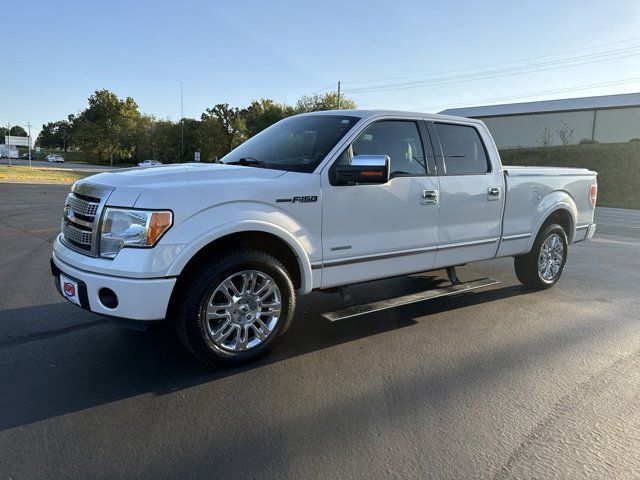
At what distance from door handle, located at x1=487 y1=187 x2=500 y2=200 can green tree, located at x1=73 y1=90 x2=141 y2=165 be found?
75106 millimetres

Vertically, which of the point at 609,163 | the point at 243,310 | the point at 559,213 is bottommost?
the point at 243,310

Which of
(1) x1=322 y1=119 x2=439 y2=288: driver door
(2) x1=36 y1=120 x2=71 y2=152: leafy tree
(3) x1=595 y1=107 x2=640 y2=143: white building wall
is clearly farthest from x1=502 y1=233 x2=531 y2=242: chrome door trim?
(2) x1=36 y1=120 x2=71 y2=152: leafy tree

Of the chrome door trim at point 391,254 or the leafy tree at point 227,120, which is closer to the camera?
the chrome door trim at point 391,254

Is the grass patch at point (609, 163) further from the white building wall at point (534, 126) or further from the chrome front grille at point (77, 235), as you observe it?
the chrome front grille at point (77, 235)

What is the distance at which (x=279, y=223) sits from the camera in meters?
3.74

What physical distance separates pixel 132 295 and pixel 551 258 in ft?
16.7

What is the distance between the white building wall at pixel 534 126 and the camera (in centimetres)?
5050

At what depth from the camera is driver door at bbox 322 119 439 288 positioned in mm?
4090

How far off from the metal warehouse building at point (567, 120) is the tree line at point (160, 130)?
1890 cm

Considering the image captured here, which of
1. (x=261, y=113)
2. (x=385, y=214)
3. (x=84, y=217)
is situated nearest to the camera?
(x=84, y=217)

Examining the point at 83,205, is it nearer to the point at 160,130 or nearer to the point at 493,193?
the point at 493,193

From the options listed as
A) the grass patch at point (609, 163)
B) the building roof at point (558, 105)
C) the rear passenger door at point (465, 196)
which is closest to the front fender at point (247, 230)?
the rear passenger door at point (465, 196)

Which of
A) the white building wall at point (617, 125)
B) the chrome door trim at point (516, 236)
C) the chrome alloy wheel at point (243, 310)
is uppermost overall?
the white building wall at point (617, 125)

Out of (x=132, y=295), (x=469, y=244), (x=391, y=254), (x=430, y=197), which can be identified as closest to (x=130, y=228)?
(x=132, y=295)
